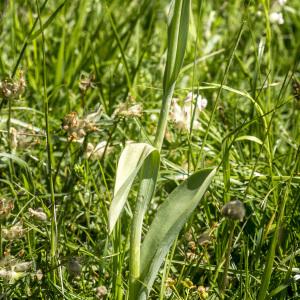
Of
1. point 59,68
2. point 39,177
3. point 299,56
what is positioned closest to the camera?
point 299,56

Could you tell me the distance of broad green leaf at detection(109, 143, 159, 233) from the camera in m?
1.17

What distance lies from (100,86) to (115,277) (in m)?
0.89

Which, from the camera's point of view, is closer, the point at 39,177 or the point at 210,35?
the point at 39,177

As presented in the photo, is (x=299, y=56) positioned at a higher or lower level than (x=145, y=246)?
higher

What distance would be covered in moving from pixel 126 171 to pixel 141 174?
3.7 inches

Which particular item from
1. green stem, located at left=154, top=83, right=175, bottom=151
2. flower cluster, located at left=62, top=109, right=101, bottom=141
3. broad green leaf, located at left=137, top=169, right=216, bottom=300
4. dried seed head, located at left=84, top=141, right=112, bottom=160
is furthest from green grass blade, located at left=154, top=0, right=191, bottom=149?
dried seed head, located at left=84, top=141, right=112, bottom=160

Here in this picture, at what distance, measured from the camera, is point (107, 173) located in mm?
1832

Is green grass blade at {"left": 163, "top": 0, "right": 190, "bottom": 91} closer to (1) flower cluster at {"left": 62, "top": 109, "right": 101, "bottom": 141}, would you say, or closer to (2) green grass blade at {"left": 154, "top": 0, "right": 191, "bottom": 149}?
(2) green grass blade at {"left": 154, "top": 0, "right": 191, "bottom": 149}

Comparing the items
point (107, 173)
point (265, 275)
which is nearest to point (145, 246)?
point (265, 275)

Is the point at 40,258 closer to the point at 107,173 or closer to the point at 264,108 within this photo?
the point at 107,173

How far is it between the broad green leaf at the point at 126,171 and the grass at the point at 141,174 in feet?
0.22

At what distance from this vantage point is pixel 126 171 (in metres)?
1.23

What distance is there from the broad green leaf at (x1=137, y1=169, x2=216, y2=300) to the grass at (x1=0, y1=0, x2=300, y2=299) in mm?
16

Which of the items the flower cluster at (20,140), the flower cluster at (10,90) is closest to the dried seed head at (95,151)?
the flower cluster at (20,140)
